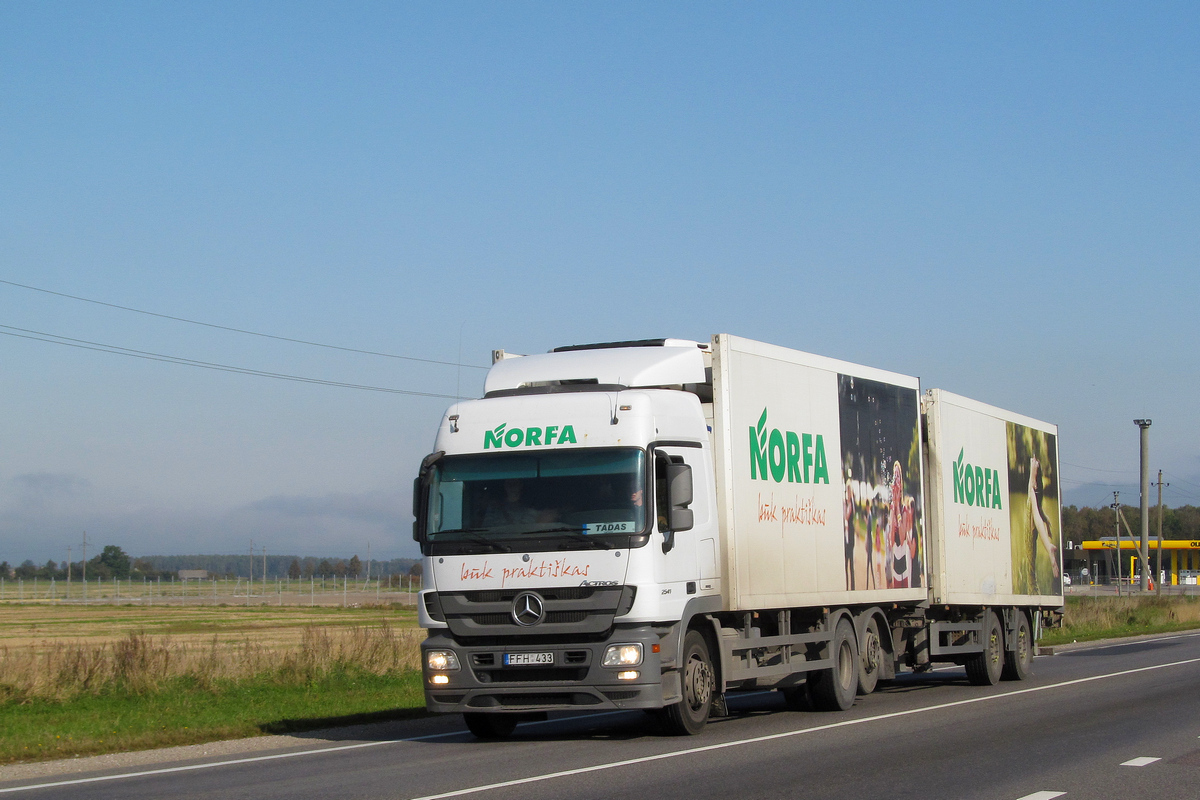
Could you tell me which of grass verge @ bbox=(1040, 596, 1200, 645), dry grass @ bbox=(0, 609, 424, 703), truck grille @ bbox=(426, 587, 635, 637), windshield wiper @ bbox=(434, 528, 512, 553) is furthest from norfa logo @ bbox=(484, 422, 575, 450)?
grass verge @ bbox=(1040, 596, 1200, 645)

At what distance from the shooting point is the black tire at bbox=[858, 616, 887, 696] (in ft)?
53.8

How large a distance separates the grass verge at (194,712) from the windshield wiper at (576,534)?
4.68 meters

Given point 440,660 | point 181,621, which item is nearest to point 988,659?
point 440,660

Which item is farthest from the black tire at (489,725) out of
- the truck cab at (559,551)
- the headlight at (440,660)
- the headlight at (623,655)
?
the headlight at (623,655)

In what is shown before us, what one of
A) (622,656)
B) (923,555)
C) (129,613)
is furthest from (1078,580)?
(622,656)

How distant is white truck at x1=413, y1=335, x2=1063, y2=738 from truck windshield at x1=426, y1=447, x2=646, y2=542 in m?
0.02

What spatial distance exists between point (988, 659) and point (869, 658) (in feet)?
14.8

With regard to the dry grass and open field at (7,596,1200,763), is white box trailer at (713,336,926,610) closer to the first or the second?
open field at (7,596,1200,763)

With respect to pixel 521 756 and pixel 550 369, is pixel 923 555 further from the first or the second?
pixel 521 756

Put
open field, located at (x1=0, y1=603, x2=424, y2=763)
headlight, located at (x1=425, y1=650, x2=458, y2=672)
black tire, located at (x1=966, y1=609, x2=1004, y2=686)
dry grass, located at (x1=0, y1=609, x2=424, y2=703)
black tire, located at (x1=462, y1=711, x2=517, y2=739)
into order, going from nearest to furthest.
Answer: headlight, located at (x1=425, y1=650, x2=458, y2=672)
black tire, located at (x1=462, y1=711, x2=517, y2=739)
open field, located at (x1=0, y1=603, x2=424, y2=763)
dry grass, located at (x1=0, y1=609, x2=424, y2=703)
black tire, located at (x1=966, y1=609, x2=1004, y2=686)

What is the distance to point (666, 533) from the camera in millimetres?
12156

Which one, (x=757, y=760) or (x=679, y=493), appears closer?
(x=757, y=760)

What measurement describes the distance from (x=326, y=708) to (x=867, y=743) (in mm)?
7747

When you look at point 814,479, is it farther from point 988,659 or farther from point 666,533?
point 988,659
